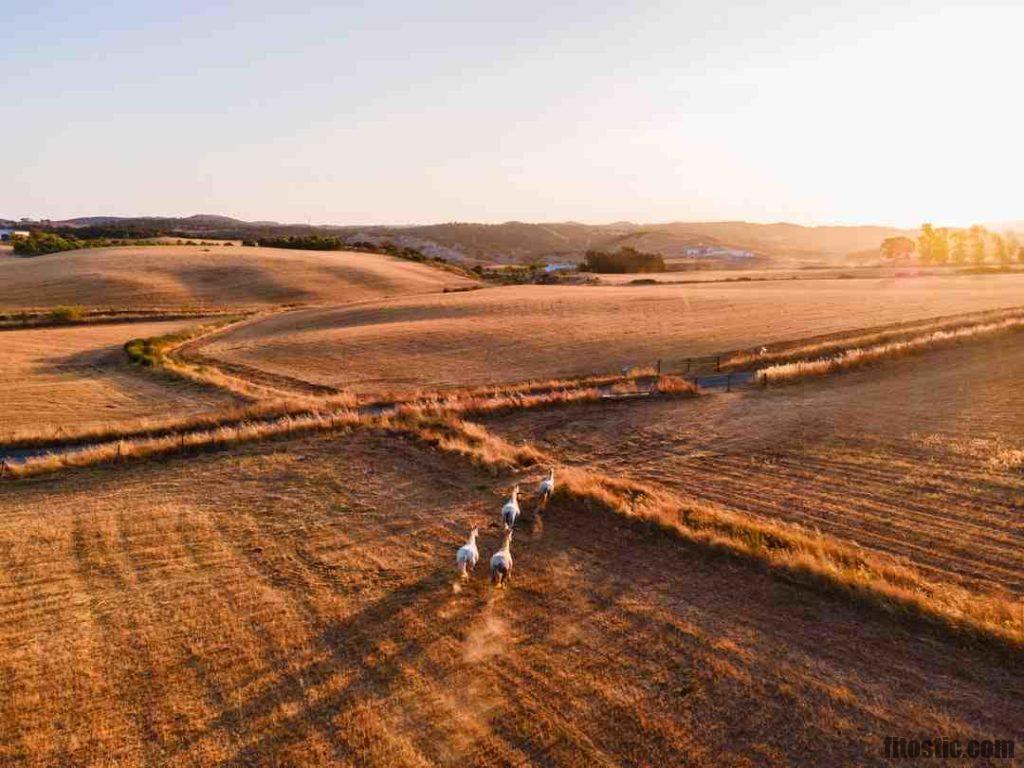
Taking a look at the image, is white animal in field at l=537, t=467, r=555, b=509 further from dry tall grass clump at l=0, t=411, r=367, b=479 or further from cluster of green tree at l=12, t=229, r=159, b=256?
cluster of green tree at l=12, t=229, r=159, b=256

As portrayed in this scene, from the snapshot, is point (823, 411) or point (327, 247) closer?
point (823, 411)

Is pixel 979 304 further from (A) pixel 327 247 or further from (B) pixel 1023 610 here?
(A) pixel 327 247

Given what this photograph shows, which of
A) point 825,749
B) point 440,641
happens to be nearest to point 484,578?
point 440,641

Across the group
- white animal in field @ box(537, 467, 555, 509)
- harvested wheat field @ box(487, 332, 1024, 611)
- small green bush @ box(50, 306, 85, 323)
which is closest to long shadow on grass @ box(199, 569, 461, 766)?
white animal in field @ box(537, 467, 555, 509)

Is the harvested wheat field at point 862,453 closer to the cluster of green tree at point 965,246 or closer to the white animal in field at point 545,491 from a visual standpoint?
the white animal in field at point 545,491

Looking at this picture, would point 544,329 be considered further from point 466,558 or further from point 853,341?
point 466,558

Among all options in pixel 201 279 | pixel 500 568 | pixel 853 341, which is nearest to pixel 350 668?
pixel 500 568
